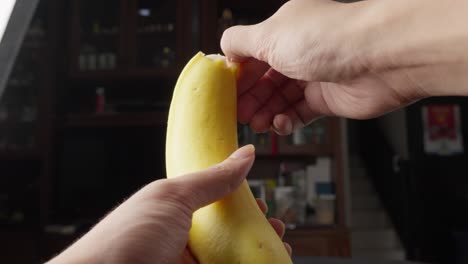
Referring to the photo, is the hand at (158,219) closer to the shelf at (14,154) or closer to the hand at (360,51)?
the hand at (360,51)

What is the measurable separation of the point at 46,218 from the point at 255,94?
196 cm

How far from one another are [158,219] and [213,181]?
2.7 inches

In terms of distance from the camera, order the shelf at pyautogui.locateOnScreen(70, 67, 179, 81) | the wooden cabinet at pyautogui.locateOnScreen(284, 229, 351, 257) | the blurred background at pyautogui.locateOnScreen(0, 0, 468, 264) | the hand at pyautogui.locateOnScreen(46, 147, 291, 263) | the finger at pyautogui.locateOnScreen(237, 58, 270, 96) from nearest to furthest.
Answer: the hand at pyautogui.locateOnScreen(46, 147, 291, 263)
the finger at pyautogui.locateOnScreen(237, 58, 270, 96)
the wooden cabinet at pyautogui.locateOnScreen(284, 229, 351, 257)
the blurred background at pyautogui.locateOnScreen(0, 0, 468, 264)
the shelf at pyautogui.locateOnScreen(70, 67, 179, 81)

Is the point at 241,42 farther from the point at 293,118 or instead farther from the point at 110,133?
the point at 110,133

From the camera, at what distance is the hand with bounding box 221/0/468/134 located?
452 mm

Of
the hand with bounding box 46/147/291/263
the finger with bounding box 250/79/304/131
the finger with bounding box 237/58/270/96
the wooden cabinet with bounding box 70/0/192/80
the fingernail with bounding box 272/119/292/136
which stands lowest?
the hand with bounding box 46/147/291/263

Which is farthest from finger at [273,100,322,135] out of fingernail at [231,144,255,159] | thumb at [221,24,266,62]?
fingernail at [231,144,255,159]

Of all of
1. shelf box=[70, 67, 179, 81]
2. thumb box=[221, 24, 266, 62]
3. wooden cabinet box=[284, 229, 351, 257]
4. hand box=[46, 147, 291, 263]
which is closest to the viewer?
hand box=[46, 147, 291, 263]

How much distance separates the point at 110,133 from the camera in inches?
95.9

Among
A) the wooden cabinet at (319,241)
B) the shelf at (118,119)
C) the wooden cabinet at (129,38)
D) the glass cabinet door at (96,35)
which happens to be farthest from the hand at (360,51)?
the glass cabinet door at (96,35)

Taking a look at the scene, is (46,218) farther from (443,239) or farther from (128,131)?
(443,239)

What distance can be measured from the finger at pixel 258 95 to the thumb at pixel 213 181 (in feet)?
0.94

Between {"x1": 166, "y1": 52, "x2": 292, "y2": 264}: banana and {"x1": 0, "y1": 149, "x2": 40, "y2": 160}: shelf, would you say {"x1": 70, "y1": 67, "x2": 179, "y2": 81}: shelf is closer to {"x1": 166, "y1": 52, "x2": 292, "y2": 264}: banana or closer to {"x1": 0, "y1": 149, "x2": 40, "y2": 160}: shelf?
{"x1": 0, "y1": 149, "x2": 40, "y2": 160}: shelf

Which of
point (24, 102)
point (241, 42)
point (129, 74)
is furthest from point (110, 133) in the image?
point (241, 42)
